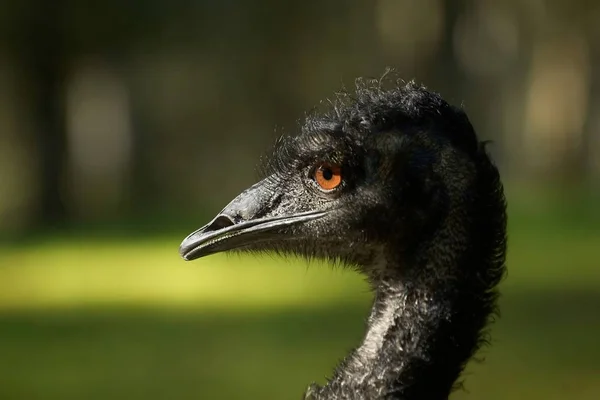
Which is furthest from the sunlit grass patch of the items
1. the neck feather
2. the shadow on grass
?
the neck feather

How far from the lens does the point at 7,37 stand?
35.0 feet

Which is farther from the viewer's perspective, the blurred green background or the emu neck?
the blurred green background

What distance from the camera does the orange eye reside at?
7.72ft

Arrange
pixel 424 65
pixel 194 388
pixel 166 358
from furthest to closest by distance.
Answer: pixel 424 65 → pixel 166 358 → pixel 194 388

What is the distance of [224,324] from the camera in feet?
23.3

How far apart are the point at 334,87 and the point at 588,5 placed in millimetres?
3177

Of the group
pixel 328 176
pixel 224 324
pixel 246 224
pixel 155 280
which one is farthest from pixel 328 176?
pixel 155 280

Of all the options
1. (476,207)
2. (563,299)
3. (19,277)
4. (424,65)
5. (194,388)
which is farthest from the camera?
(424,65)

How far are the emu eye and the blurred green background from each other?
3.33 metres

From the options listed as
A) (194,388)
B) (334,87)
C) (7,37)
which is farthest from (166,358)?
(334,87)

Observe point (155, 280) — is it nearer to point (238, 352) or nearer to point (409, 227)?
point (238, 352)

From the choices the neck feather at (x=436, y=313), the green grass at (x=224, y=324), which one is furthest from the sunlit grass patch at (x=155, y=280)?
the neck feather at (x=436, y=313)

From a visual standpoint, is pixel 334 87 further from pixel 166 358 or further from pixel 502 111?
pixel 166 358

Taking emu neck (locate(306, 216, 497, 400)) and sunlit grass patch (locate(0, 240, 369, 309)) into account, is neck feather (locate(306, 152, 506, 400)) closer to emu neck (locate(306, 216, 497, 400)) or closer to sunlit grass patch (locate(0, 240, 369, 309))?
emu neck (locate(306, 216, 497, 400))
